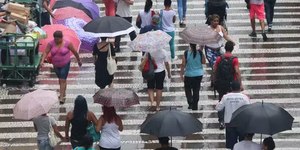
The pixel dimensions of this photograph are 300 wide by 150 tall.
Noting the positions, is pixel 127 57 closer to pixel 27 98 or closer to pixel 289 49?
pixel 289 49

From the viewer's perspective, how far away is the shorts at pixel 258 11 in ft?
73.0

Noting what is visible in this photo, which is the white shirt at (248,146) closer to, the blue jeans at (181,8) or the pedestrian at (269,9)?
the pedestrian at (269,9)

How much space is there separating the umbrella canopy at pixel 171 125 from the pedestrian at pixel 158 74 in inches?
167

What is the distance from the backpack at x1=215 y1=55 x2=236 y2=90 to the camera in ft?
54.6

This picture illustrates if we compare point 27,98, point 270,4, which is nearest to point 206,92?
point 270,4

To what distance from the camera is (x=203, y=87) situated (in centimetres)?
1970

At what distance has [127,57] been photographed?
21.7m

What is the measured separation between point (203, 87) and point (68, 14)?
169 inches

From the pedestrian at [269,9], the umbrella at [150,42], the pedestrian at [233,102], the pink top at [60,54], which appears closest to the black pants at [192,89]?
the umbrella at [150,42]

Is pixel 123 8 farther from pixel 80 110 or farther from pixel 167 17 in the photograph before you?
pixel 80 110

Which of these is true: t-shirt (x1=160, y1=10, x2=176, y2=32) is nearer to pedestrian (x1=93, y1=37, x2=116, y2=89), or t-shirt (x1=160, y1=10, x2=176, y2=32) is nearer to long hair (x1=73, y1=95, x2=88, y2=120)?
pedestrian (x1=93, y1=37, x2=116, y2=89)

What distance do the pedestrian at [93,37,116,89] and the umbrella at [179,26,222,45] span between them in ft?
5.00

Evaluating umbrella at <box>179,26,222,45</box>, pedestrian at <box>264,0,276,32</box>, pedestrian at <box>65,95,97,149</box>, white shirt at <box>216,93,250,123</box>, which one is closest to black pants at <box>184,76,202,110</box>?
umbrella at <box>179,26,222,45</box>

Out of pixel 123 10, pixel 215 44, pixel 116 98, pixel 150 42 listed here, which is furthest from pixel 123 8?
pixel 116 98
